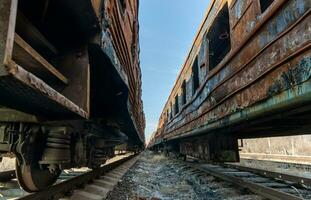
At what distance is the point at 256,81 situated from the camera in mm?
2865

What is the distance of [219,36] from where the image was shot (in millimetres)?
5152

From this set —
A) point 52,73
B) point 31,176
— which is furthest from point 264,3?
point 31,176

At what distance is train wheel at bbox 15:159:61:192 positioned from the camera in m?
2.51

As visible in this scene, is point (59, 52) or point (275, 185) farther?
point (275, 185)

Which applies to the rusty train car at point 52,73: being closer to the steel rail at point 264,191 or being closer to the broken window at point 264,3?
the broken window at point 264,3

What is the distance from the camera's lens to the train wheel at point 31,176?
98.9 inches

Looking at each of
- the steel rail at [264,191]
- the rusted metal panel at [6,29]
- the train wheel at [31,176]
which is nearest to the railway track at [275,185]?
the steel rail at [264,191]

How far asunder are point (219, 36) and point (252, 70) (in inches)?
93.3

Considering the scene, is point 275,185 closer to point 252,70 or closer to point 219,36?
point 252,70

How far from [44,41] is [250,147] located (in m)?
18.5

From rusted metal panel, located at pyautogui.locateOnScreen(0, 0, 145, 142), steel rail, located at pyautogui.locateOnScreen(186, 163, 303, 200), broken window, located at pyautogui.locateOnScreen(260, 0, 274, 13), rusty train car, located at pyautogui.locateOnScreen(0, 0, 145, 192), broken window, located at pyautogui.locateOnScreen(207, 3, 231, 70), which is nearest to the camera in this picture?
rusted metal panel, located at pyautogui.locateOnScreen(0, 0, 145, 142)

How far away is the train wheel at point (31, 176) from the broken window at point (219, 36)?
3423 mm

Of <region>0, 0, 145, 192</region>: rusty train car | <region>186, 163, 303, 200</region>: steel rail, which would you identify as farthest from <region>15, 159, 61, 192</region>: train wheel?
<region>186, 163, 303, 200</region>: steel rail

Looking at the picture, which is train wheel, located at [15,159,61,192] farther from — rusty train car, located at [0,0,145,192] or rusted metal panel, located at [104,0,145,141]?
rusted metal panel, located at [104,0,145,141]
